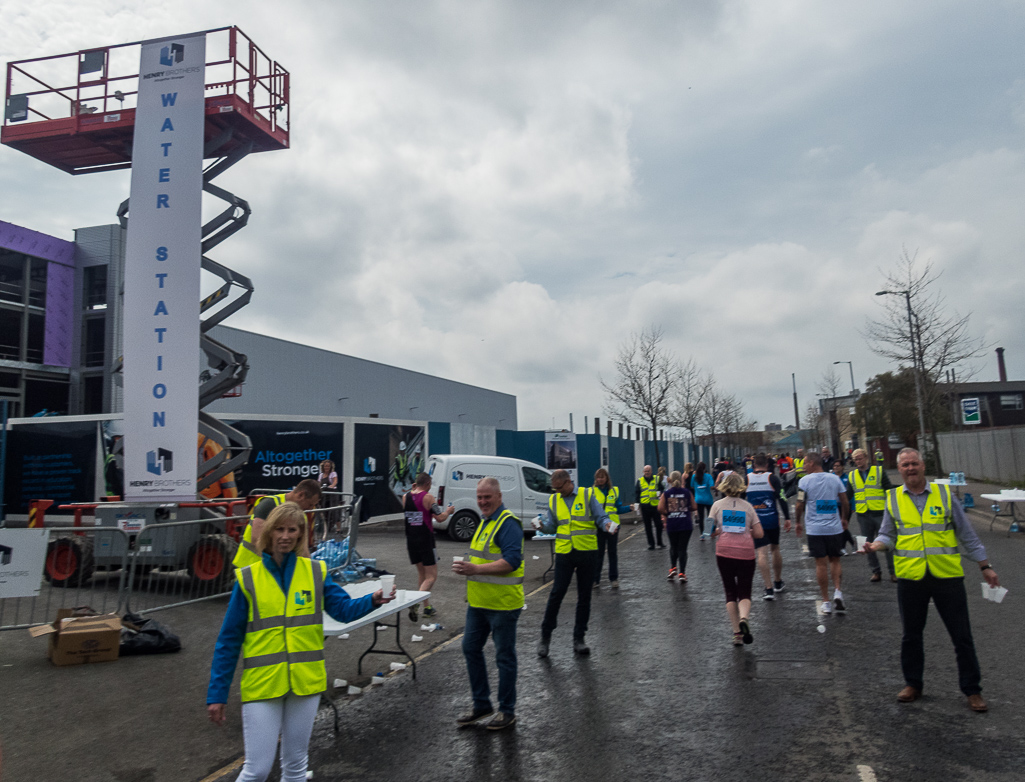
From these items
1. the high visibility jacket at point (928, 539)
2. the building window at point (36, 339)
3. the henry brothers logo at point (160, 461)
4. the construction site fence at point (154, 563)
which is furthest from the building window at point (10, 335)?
the high visibility jacket at point (928, 539)

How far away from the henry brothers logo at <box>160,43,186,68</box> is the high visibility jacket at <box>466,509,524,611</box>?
8.43 m

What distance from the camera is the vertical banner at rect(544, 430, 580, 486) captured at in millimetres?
26578

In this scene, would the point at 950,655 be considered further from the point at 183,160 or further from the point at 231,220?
the point at 231,220

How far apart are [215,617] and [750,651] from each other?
6046 millimetres

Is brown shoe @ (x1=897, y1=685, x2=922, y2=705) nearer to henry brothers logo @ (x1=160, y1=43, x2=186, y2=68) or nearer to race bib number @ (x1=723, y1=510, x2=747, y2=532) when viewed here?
race bib number @ (x1=723, y1=510, x2=747, y2=532)

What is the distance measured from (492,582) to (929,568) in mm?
3283

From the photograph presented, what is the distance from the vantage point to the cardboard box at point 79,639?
670 cm

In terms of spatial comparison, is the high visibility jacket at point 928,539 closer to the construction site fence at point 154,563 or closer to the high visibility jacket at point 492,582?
the high visibility jacket at point 492,582

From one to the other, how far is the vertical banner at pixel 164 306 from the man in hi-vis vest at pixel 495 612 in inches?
221

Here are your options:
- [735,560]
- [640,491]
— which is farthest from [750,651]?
[640,491]

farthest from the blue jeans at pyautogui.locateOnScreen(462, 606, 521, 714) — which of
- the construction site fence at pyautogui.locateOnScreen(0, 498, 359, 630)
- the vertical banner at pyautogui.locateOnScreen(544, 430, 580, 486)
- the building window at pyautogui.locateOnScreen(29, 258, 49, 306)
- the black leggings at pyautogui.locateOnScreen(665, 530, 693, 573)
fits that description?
the building window at pyautogui.locateOnScreen(29, 258, 49, 306)

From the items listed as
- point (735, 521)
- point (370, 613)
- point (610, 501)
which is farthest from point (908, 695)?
point (610, 501)

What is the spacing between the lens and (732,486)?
777cm

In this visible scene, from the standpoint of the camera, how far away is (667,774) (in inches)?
171
